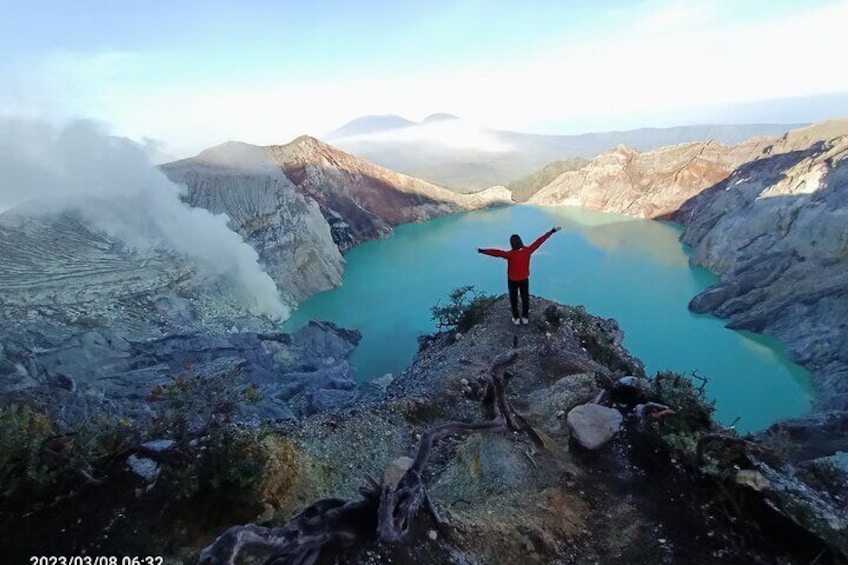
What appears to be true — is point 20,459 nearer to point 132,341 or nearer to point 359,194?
point 132,341

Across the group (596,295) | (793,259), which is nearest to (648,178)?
(793,259)

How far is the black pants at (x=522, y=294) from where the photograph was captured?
966 centimetres

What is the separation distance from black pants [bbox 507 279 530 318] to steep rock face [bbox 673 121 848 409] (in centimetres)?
1127

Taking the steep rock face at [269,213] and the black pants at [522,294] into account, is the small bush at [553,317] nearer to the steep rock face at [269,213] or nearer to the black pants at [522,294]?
the black pants at [522,294]

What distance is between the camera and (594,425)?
5.77 m

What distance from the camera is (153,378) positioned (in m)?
16.5

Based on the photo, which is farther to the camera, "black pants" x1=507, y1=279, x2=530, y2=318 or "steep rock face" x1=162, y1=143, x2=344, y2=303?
"steep rock face" x1=162, y1=143, x2=344, y2=303

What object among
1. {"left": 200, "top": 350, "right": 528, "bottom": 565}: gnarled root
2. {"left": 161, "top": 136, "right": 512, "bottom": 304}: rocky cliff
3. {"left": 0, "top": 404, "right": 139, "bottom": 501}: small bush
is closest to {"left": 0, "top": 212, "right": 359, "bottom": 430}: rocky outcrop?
{"left": 0, "top": 404, "right": 139, "bottom": 501}: small bush

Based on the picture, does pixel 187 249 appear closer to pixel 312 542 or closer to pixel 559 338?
pixel 559 338

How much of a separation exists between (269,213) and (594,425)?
33670 mm

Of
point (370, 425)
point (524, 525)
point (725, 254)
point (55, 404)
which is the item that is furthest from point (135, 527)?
point (725, 254)

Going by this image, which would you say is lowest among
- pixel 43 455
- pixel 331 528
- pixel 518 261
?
pixel 331 528

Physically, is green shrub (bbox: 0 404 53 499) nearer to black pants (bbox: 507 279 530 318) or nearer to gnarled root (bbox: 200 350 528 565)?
gnarled root (bbox: 200 350 528 565)

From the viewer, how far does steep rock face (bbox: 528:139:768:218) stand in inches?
2007
